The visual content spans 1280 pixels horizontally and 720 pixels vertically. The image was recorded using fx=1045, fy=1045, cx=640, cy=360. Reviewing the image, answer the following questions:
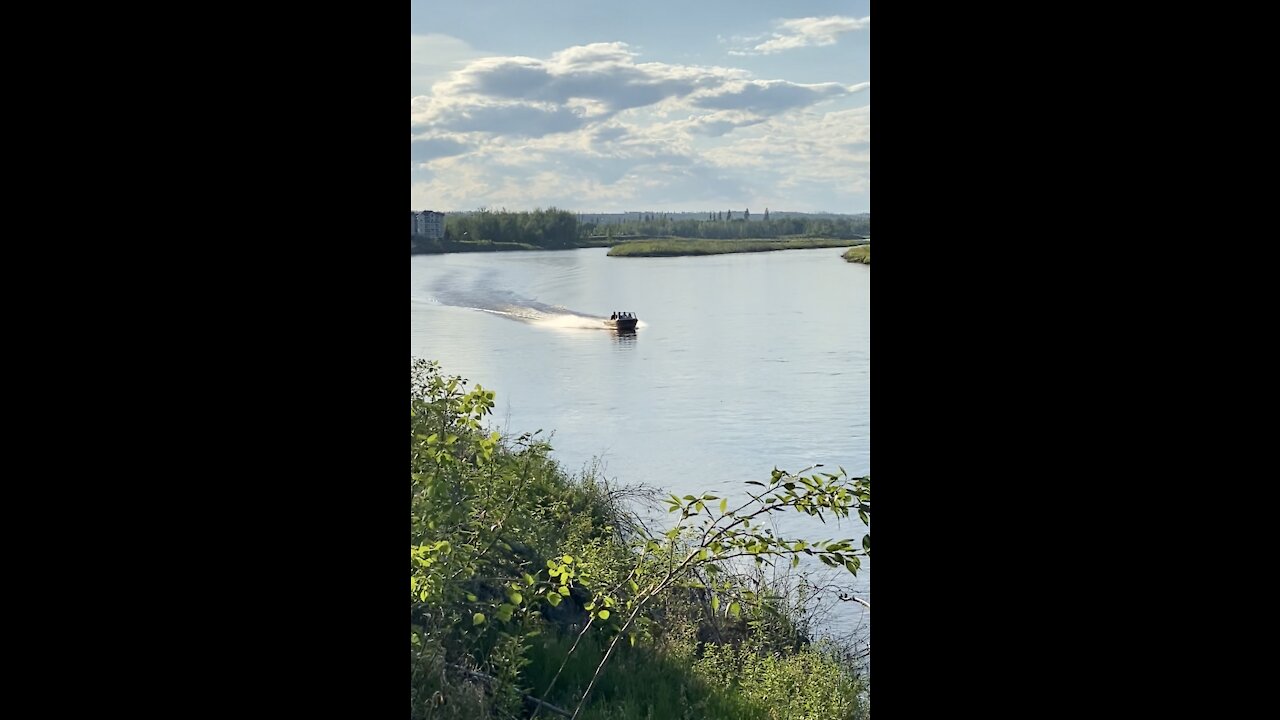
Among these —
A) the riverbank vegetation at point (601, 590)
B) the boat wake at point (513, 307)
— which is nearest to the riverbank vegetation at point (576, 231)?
the boat wake at point (513, 307)

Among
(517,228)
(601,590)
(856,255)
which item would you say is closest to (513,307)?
(517,228)

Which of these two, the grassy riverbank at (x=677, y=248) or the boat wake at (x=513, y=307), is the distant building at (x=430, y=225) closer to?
the boat wake at (x=513, y=307)

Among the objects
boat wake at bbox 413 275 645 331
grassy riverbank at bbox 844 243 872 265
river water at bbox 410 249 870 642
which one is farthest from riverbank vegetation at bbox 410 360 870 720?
grassy riverbank at bbox 844 243 872 265

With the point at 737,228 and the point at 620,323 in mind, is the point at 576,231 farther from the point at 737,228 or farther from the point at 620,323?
the point at 737,228

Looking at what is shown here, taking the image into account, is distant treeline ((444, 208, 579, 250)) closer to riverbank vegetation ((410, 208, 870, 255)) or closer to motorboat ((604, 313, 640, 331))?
riverbank vegetation ((410, 208, 870, 255))

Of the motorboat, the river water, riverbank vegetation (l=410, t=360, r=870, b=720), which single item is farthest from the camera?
the motorboat

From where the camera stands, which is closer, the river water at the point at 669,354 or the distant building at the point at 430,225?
the river water at the point at 669,354

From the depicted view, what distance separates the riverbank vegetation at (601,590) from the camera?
2605 millimetres

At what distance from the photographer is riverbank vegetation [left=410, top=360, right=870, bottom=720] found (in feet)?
8.55
